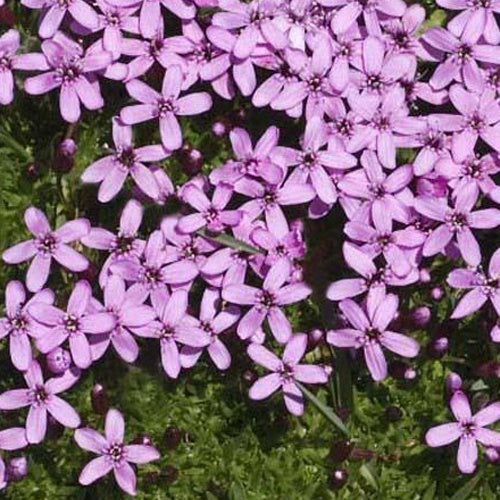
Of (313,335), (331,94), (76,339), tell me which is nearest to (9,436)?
(76,339)

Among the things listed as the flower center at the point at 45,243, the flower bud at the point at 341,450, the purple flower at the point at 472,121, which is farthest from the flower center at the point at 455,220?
the flower center at the point at 45,243

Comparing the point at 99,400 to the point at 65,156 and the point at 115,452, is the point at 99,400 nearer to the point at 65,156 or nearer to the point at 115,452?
the point at 115,452

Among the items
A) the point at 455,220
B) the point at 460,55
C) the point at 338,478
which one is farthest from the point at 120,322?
the point at 460,55

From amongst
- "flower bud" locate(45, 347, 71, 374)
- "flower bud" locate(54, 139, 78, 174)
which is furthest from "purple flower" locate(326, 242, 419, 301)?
"flower bud" locate(54, 139, 78, 174)

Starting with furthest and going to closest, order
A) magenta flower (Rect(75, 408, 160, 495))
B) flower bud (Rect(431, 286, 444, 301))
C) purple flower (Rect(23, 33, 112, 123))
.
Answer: flower bud (Rect(431, 286, 444, 301)), purple flower (Rect(23, 33, 112, 123)), magenta flower (Rect(75, 408, 160, 495))

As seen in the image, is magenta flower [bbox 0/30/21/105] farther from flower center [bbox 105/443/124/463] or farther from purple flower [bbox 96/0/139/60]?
flower center [bbox 105/443/124/463]

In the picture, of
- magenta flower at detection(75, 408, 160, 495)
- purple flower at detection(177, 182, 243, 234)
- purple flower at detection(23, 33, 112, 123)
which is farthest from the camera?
purple flower at detection(23, 33, 112, 123)

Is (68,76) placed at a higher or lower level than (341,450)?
higher
